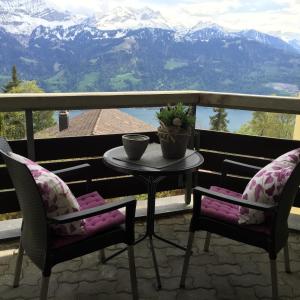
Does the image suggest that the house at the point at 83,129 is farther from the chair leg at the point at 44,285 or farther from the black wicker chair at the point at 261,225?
the chair leg at the point at 44,285

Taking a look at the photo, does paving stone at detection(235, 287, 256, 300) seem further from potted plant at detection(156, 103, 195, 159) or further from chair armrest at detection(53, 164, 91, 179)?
chair armrest at detection(53, 164, 91, 179)

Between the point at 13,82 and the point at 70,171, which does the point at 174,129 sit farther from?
the point at 13,82

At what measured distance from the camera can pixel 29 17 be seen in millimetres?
67875

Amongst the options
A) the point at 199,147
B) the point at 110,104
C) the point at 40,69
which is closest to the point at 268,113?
the point at 199,147

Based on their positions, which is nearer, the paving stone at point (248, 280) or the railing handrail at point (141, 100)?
the paving stone at point (248, 280)

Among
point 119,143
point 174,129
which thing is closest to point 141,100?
point 119,143

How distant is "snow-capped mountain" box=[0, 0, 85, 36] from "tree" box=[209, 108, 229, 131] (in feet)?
199

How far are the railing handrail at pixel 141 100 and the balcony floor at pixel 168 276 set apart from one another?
105 centimetres

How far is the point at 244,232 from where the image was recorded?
2006 mm

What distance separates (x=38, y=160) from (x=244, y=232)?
164cm

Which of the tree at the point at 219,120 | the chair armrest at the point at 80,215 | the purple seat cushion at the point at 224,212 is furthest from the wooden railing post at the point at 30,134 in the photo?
the tree at the point at 219,120

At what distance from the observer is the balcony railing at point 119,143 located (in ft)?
8.79

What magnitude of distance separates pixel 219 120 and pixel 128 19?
6652cm

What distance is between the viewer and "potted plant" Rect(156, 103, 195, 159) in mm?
2271
